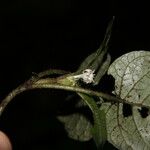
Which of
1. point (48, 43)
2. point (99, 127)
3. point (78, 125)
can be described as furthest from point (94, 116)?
point (48, 43)

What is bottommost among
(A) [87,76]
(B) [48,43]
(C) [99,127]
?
(C) [99,127]

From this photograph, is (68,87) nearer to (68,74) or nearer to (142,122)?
(68,74)

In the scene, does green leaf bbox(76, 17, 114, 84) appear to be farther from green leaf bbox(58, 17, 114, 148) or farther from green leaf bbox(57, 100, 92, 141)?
green leaf bbox(57, 100, 92, 141)

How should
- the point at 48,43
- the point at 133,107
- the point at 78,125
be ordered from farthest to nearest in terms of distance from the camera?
the point at 48,43 → the point at 78,125 → the point at 133,107

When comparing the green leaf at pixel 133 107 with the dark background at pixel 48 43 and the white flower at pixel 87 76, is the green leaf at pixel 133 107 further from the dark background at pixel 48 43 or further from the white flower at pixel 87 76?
the dark background at pixel 48 43

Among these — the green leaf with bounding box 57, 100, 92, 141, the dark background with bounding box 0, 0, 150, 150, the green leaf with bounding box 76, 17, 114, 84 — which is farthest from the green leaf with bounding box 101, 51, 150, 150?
the dark background with bounding box 0, 0, 150, 150

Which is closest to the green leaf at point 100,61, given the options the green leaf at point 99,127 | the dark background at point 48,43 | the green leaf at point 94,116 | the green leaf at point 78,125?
the green leaf at point 94,116

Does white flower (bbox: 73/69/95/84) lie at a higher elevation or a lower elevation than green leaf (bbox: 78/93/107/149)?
higher

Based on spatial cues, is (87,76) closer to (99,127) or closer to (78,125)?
(99,127)
